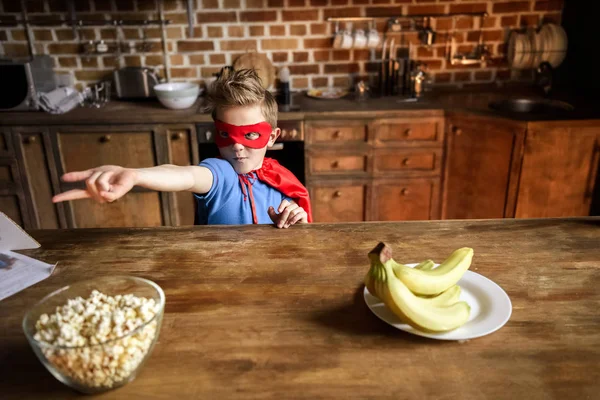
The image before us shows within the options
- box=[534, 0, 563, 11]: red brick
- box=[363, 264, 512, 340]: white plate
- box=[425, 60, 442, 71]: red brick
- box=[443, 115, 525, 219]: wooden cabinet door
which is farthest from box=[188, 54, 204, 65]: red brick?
box=[363, 264, 512, 340]: white plate

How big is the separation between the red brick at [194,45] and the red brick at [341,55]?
31.2 inches

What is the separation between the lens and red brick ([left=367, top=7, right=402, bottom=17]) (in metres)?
3.28

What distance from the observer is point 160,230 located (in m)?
1.39

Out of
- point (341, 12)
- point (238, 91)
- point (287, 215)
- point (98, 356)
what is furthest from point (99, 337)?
point (341, 12)

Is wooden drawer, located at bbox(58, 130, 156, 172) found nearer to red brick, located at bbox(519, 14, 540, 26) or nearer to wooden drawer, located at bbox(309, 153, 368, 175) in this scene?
wooden drawer, located at bbox(309, 153, 368, 175)

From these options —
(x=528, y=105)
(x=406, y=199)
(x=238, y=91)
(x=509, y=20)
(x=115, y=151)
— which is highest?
(x=509, y=20)

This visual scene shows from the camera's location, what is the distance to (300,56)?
11.1 ft

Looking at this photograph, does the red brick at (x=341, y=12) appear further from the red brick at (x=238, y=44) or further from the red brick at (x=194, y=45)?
the red brick at (x=194, y=45)

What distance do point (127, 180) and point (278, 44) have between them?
248cm

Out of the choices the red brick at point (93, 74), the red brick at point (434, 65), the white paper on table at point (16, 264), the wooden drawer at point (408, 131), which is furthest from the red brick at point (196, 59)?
the white paper on table at point (16, 264)

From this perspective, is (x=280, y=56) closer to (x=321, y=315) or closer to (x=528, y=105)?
(x=528, y=105)

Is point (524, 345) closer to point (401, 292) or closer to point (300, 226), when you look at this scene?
point (401, 292)

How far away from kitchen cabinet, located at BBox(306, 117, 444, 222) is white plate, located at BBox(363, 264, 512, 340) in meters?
1.95

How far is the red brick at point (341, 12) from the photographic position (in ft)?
10.7
